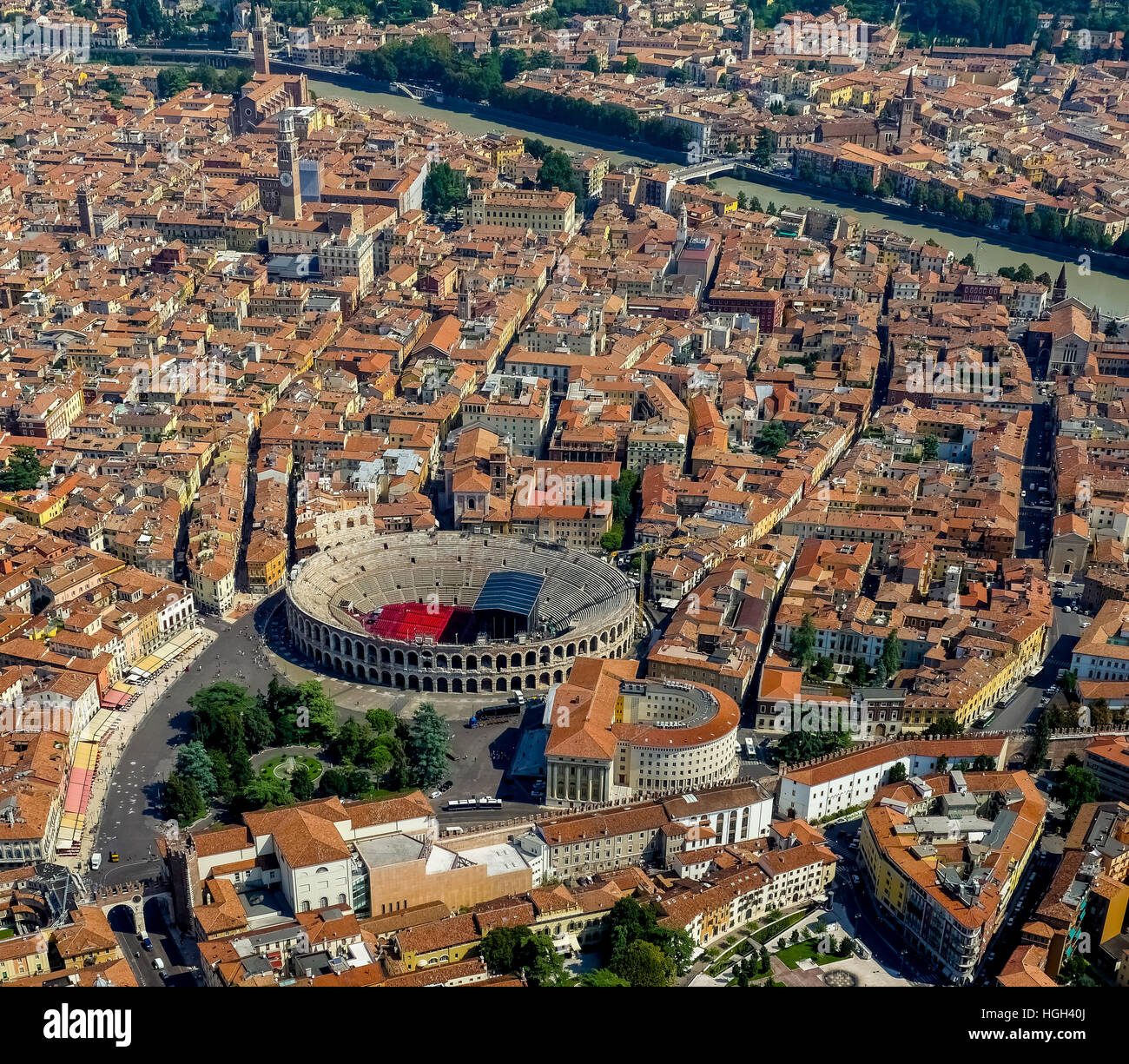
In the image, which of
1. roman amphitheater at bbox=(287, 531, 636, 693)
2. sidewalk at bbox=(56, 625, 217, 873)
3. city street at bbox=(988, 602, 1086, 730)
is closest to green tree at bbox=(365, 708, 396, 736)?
roman amphitheater at bbox=(287, 531, 636, 693)

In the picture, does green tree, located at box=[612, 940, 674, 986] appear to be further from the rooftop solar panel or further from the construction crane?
the construction crane

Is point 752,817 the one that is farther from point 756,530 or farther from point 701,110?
point 701,110

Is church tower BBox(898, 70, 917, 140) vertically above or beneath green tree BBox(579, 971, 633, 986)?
above

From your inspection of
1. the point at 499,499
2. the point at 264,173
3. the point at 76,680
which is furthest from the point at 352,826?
the point at 264,173

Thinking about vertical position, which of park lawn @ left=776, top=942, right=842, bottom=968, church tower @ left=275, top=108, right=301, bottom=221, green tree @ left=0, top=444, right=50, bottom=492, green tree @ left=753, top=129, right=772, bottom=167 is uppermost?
green tree @ left=753, top=129, right=772, bottom=167

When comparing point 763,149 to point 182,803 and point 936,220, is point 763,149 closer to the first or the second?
point 936,220

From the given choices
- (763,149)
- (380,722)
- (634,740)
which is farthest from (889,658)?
(763,149)

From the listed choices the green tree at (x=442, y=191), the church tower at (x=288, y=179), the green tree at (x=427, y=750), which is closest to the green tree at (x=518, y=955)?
the green tree at (x=427, y=750)

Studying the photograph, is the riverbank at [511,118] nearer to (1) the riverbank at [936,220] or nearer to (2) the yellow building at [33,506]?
(1) the riverbank at [936,220]
